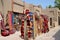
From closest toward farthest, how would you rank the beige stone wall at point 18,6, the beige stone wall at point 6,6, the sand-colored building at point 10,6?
the sand-colored building at point 10,6, the beige stone wall at point 6,6, the beige stone wall at point 18,6

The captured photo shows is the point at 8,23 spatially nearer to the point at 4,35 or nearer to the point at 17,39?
Answer: the point at 4,35

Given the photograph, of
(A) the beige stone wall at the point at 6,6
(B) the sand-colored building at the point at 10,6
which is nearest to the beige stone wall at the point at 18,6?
(B) the sand-colored building at the point at 10,6

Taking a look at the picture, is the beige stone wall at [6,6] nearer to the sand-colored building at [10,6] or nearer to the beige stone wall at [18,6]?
the sand-colored building at [10,6]

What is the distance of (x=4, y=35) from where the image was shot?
46.6 feet

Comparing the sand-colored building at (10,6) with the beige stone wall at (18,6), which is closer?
the sand-colored building at (10,6)

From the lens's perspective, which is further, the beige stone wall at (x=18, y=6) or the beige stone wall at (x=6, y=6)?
the beige stone wall at (x=18, y=6)

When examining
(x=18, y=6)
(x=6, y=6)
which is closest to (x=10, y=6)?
(x=6, y=6)

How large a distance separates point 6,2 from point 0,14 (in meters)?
2.30

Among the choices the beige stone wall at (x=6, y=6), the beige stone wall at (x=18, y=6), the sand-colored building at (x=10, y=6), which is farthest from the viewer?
the beige stone wall at (x=18, y=6)

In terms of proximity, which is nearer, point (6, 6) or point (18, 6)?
point (6, 6)

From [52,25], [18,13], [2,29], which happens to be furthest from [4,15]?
[52,25]

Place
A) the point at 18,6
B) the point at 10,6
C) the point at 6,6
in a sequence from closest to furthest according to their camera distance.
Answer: the point at 6,6 → the point at 10,6 → the point at 18,6

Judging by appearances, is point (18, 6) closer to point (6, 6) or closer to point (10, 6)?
point (10, 6)

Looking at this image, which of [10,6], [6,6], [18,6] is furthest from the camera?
[18,6]
